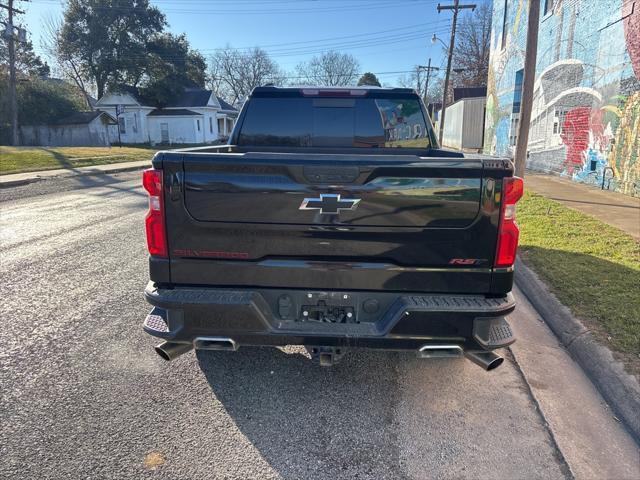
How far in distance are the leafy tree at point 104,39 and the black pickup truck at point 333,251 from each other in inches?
2037

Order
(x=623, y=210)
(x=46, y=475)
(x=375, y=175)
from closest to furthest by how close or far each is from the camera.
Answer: (x=46, y=475) → (x=375, y=175) → (x=623, y=210)

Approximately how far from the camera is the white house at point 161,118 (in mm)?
46469

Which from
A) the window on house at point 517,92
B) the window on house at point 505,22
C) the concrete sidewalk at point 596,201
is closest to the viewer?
the concrete sidewalk at point 596,201

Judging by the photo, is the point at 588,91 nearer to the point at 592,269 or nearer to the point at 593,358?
the point at 592,269

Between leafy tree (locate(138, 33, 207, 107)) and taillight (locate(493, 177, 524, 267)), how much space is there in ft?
166

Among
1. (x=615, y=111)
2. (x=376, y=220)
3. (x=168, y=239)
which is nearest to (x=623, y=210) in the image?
(x=615, y=111)

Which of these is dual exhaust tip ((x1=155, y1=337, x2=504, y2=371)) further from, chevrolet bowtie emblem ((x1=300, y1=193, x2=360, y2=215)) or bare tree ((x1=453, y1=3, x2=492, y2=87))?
bare tree ((x1=453, y1=3, x2=492, y2=87))

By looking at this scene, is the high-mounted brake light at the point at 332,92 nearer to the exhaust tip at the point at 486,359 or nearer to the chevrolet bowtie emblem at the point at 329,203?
the chevrolet bowtie emblem at the point at 329,203

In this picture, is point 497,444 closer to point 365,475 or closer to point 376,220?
point 365,475

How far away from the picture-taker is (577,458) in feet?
8.27

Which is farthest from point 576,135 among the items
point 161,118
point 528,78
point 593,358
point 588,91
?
point 161,118

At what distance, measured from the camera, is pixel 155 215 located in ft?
8.60

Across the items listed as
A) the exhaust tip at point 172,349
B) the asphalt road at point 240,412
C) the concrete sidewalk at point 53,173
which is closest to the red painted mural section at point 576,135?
the asphalt road at point 240,412

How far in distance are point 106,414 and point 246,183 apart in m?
1.75
